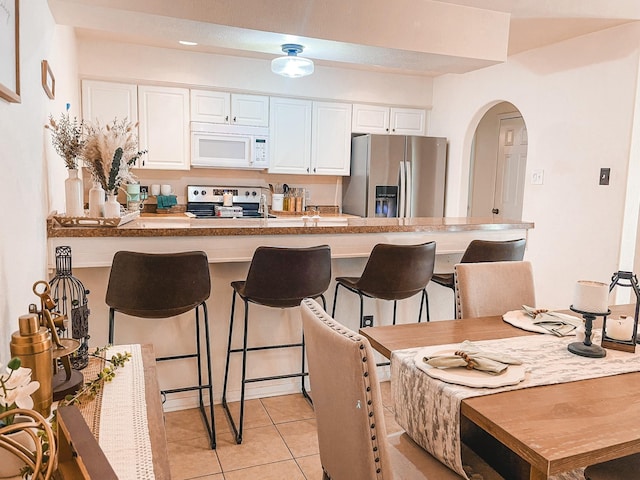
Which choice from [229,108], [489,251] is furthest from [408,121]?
[489,251]

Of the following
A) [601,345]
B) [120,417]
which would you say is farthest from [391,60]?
[120,417]

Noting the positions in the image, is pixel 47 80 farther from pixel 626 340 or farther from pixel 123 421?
pixel 626 340

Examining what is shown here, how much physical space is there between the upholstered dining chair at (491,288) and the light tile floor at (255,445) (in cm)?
88

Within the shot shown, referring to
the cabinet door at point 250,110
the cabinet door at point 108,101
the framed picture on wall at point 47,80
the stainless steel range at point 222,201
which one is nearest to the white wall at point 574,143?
the cabinet door at point 250,110

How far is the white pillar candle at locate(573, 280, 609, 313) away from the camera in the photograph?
1.49m

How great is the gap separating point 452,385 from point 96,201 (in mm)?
1906

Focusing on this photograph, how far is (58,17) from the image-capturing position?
255 centimetres

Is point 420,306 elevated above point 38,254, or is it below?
below

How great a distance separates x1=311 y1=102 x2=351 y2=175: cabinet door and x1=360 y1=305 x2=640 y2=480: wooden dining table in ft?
12.6

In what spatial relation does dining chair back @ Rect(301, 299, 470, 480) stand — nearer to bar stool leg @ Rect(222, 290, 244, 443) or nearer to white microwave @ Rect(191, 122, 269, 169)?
bar stool leg @ Rect(222, 290, 244, 443)

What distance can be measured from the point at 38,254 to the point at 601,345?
2.12 metres

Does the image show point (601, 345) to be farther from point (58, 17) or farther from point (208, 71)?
point (208, 71)

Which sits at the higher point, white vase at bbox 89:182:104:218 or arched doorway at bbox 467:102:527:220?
arched doorway at bbox 467:102:527:220

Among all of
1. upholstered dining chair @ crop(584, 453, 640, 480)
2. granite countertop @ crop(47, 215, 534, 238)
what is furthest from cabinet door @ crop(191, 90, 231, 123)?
upholstered dining chair @ crop(584, 453, 640, 480)
